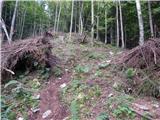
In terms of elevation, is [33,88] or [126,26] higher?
[126,26]

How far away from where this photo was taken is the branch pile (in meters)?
7.93

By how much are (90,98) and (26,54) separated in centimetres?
344

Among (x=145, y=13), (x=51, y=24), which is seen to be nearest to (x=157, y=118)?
(x=145, y=13)

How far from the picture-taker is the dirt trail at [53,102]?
6.96 meters

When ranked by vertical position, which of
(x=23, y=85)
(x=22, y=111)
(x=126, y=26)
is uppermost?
(x=126, y=26)

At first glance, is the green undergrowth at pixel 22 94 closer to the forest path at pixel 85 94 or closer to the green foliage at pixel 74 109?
the forest path at pixel 85 94

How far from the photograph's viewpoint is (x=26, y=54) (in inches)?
372

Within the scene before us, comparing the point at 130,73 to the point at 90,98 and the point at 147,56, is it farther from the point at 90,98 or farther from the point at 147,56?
the point at 90,98

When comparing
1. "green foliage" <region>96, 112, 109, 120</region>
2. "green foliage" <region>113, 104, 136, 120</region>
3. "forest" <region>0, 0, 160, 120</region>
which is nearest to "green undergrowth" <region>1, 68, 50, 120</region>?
"forest" <region>0, 0, 160, 120</region>

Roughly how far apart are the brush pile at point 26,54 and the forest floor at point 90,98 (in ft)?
2.28

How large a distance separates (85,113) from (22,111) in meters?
2.09

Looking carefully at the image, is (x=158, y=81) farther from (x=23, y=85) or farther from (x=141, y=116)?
(x=23, y=85)

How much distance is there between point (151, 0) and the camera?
17297mm

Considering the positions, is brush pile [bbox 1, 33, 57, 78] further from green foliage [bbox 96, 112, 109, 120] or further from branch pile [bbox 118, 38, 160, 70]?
green foliage [bbox 96, 112, 109, 120]
